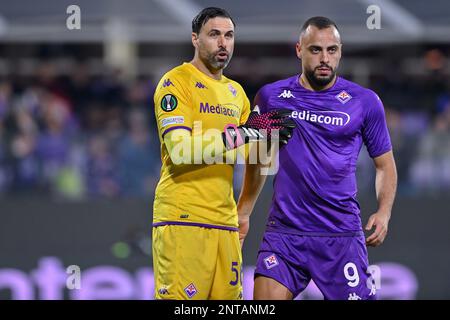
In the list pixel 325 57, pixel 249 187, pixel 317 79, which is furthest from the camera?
pixel 249 187

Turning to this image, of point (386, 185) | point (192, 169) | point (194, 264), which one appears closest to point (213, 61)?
point (192, 169)

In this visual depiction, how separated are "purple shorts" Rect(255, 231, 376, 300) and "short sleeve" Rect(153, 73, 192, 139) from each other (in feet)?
3.72

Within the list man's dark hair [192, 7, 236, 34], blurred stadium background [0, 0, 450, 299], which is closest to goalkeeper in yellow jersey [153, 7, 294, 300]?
man's dark hair [192, 7, 236, 34]

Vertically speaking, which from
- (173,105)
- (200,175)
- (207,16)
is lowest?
(200,175)

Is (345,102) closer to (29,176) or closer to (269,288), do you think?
(269,288)

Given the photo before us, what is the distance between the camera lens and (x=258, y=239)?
40.8ft

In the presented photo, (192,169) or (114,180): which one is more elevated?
(192,169)

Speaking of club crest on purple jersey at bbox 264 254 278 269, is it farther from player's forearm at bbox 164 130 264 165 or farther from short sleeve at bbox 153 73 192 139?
short sleeve at bbox 153 73 192 139

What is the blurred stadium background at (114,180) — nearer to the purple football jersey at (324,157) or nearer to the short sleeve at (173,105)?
the purple football jersey at (324,157)

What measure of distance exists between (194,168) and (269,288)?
100cm

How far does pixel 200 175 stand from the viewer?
265 inches

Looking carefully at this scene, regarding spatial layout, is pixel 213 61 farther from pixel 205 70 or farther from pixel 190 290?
pixel 190 290

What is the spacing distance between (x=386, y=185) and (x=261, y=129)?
106 cm
